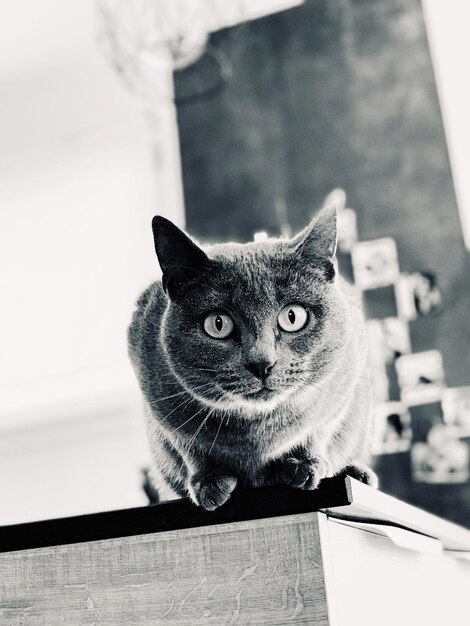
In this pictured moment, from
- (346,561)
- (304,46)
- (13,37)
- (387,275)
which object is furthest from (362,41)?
(346,561)

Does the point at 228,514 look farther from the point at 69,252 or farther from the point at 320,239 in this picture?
the point at 69,252

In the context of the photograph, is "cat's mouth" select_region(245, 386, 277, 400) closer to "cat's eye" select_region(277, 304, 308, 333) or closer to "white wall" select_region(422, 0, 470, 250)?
"cat's eye" select_region(277, 304, 308, 333)

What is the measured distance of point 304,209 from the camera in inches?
80.7

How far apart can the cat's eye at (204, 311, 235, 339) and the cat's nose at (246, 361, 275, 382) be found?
0.14 feet

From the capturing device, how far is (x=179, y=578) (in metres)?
0.53

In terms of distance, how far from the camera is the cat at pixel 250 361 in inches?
23.0

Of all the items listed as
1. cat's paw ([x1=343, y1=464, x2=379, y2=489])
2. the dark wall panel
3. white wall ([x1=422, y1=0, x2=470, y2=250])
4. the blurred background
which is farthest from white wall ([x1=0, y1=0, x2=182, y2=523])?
cat's paw ([x1=343, y1=464, x2=379, y2=489])

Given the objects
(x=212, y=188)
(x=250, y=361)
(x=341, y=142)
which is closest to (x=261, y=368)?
(x=250, y=361)

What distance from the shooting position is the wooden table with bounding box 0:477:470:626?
499mm

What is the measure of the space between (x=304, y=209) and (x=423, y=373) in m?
0.60

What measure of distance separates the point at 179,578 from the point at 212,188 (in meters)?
1.77

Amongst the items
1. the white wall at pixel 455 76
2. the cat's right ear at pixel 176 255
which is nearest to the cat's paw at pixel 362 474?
the cat's right ear at pixel 176 255

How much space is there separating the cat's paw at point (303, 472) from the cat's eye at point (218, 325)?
0.12m

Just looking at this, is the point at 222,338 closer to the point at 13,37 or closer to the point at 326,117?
the point at 326,117
